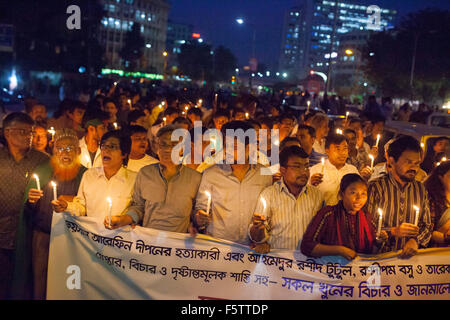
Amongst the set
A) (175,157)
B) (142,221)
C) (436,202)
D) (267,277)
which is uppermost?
(175,157)

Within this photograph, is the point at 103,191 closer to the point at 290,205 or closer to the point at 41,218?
the point at 41,218

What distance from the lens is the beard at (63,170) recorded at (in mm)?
4699

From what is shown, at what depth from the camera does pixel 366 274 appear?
13.2 feet

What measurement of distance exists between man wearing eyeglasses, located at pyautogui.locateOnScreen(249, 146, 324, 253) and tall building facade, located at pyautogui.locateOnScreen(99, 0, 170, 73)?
418ft

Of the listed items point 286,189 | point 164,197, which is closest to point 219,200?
point 164,197

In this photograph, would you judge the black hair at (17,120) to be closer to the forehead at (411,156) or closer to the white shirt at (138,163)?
the white shirt at (138,163)

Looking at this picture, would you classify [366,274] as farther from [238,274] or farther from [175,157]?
[175,157]

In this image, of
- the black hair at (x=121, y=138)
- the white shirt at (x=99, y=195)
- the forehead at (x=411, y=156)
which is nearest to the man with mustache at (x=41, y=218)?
the white shirt at (x=99, y=195)

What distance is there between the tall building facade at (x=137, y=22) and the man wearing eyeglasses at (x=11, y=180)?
126612 millimetres

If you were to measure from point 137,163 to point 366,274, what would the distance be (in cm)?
290

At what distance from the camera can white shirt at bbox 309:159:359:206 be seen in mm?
5207
